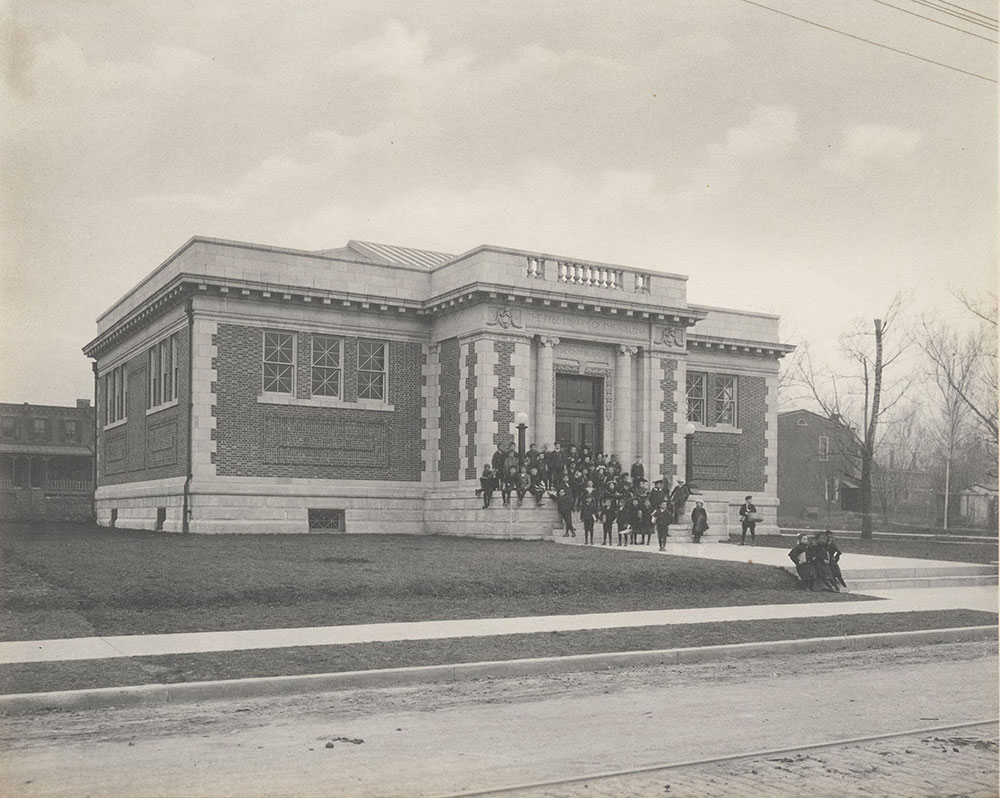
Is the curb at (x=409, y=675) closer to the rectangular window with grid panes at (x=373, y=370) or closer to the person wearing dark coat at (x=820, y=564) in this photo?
the person wearing dark coat at (x=820, y=564)

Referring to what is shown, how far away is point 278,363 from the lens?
94.8 feet

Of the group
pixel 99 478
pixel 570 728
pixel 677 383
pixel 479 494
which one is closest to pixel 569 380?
pixel 677 383

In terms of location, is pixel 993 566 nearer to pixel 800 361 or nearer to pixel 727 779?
pixel 727 779

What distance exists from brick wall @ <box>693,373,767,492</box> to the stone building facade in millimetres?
4633

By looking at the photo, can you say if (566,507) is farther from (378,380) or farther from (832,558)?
(832,558)

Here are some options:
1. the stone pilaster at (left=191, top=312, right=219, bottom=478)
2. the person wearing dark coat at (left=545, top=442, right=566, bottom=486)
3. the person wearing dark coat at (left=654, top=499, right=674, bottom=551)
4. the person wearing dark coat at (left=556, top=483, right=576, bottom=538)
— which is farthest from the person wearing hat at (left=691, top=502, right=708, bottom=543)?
the stone pilaster at (left=191, top=312, right=219, bottom=478)

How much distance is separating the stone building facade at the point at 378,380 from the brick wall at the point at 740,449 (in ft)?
15.2

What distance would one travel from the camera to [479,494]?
27.6 metres

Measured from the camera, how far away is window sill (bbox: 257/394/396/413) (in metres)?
28.7

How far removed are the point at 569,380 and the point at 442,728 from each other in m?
23.4

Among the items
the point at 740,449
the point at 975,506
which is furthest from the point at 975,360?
the point at 975,506

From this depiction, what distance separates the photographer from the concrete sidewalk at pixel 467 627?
11.2 meters

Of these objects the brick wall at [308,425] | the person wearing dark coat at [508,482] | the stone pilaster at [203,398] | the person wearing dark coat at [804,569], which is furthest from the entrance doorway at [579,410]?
the person wearing dark coat at [804,569]

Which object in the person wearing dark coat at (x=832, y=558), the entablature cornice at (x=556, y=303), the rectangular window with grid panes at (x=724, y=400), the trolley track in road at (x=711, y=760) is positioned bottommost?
the trolley track in road at (x=711, y=760)
